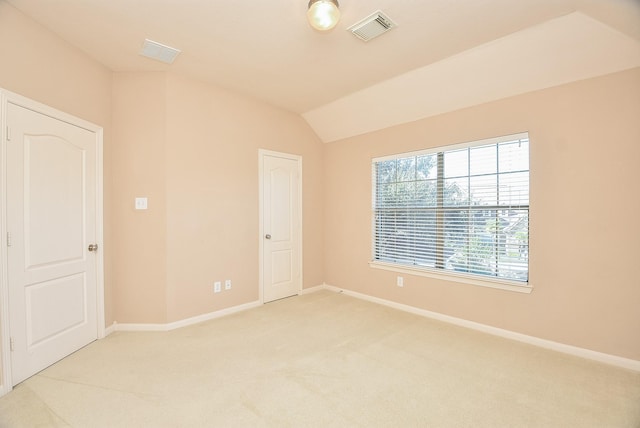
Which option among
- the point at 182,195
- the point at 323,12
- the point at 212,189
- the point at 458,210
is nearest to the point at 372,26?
the point at 323,12

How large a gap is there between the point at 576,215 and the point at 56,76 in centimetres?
488

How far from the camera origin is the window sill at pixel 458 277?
2.96 metres

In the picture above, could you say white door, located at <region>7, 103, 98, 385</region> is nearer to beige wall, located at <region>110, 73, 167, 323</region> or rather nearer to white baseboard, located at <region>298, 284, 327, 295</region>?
beige wall, located at <region>110, 73, 167, 323</region>

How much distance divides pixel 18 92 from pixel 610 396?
497 cm

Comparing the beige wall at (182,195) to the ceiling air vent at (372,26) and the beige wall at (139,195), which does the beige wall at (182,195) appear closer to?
the beige wall at (139,195)

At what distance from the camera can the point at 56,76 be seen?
2.54 meters

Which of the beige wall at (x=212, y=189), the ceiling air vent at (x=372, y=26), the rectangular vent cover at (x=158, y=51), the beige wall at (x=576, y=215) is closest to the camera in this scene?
the ceiling air vent at (x=372, y=26)

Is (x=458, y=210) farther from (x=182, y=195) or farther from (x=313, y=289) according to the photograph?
(x=182, y=195)

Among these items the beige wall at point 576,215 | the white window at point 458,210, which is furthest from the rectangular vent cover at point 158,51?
the beige wall at point 576,215

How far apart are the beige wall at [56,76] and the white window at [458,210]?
3357 millimetres

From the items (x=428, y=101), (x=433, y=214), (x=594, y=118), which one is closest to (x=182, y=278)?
(x=433, y=214)

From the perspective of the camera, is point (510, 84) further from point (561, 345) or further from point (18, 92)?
point (18, 92)

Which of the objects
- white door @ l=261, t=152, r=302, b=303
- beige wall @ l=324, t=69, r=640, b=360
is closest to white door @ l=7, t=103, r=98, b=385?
white door @ l=261, t=152, r=302, b=303

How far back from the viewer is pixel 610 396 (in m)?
2.08
